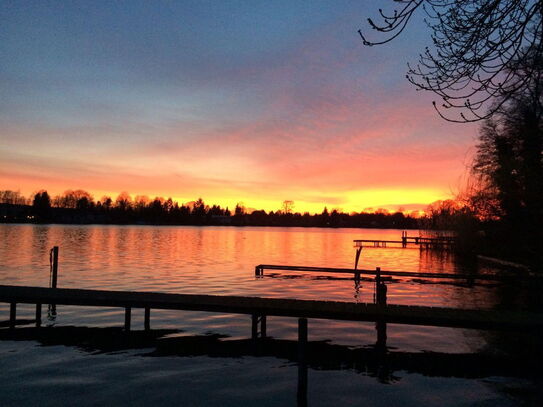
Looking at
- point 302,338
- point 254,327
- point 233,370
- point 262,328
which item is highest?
point 302,338

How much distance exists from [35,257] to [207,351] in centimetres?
3473

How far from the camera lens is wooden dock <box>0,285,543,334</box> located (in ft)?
38.6

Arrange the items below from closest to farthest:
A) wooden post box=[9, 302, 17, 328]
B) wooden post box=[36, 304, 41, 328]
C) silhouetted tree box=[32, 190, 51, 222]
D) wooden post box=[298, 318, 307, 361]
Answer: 1. wooden post box=[298, 318, 307, 361]
2. wooden post box=[9, 302, 17, 328]
3. wooden post box=[36, 304, 41, 328]
4. silhouetted tree box=[32, 190, 51, 222]

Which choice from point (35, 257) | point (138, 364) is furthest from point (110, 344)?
point (35, 257)

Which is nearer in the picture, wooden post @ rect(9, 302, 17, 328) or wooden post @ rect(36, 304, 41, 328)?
wooden post @ rect(9, 302, 17, 328)

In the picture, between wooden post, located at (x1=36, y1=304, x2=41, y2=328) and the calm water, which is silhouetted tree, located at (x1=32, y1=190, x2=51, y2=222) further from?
wooden post, located at (x1=36, y1=304, x2=41, y2=328)

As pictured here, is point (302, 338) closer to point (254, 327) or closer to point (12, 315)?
point (254, 327)

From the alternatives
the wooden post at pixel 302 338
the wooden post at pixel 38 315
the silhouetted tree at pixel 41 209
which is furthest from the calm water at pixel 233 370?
the silhouetted tree at pixel 41 209

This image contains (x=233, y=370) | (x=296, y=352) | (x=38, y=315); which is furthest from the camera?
(x=38, y=315)

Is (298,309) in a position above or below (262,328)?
above

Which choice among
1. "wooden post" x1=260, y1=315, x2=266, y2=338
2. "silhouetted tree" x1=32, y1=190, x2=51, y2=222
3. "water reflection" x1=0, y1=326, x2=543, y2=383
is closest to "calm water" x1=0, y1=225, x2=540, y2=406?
"water reflection" x1=0, y1=326, x2=543, y2=383

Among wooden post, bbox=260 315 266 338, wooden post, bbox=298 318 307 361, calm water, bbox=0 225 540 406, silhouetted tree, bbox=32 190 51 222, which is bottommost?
calm water, bbox=0 225 540 406

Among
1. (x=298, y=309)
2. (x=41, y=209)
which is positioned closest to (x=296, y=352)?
(x=298, y=309)

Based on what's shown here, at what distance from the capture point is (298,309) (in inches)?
503
